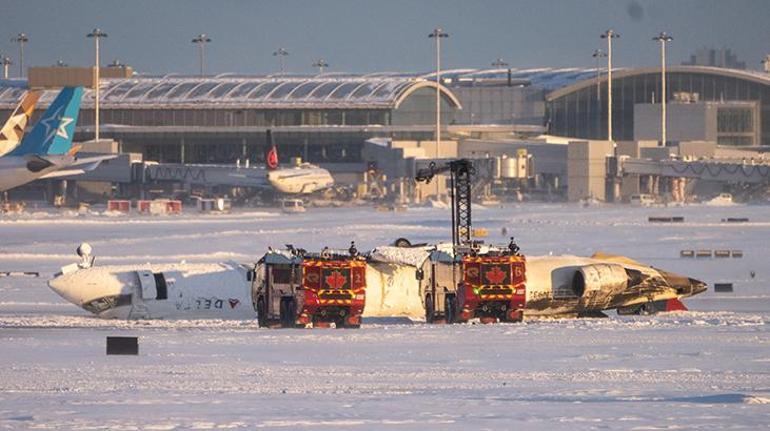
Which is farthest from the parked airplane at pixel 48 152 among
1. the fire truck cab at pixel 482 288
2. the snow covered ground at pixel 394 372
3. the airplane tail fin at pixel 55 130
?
the fire truck cab at pixel 482 288

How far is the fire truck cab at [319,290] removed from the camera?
50.3m

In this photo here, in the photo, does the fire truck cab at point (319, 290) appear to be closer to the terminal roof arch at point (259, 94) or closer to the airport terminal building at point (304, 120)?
the airport terminal building at point (304, 120)

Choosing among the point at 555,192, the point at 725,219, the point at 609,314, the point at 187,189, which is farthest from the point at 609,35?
the point at 609,314

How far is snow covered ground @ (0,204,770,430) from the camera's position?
28.7 metres

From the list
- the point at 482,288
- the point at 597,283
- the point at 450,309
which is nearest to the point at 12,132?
the point at 597,283

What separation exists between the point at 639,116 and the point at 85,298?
14613cm

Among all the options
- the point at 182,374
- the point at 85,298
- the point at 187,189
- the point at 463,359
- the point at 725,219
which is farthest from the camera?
the point at 187,189

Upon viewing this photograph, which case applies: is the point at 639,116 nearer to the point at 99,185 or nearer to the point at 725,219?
the point at 99,185

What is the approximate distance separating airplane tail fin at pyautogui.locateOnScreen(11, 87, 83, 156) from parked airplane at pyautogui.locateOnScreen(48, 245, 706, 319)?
202ft

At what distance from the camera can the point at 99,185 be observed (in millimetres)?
174625

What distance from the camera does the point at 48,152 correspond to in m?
119

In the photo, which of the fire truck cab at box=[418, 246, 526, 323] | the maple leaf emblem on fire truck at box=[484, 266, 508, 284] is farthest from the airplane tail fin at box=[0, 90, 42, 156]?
the maple leaf emblem on fire truck at box=[484, 266, 508, 284]

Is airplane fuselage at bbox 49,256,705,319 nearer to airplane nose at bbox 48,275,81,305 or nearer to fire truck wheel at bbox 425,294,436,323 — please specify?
airplane nose at bbox 48,275,81,305

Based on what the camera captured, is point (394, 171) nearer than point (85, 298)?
No
